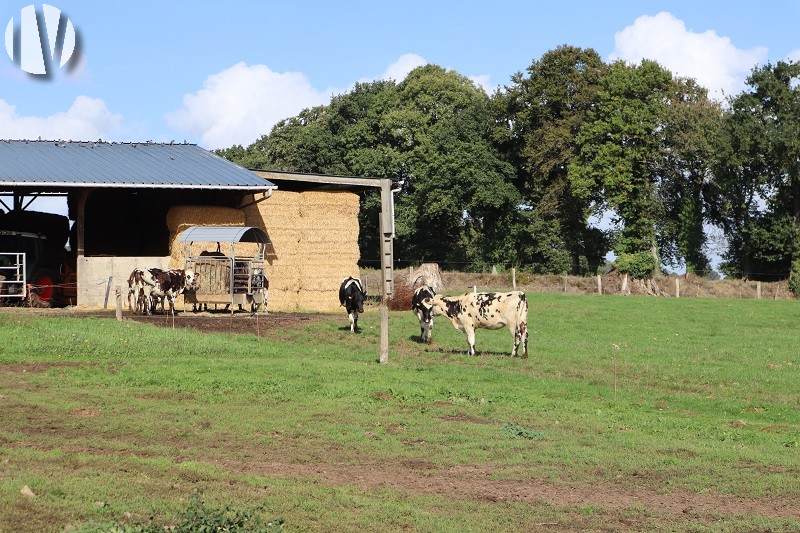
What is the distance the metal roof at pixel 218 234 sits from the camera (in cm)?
3391

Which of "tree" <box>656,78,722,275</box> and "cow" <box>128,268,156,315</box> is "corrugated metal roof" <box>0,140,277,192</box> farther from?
"tree" <box>656,78,722,275</box>

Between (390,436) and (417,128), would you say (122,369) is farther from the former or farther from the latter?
(417,128)

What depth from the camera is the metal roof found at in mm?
33906

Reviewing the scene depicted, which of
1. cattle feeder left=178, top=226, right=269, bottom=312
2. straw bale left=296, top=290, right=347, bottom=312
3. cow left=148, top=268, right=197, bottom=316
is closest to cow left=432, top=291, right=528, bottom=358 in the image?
cattle feeder left=178, top=226, right=269, bottom=312

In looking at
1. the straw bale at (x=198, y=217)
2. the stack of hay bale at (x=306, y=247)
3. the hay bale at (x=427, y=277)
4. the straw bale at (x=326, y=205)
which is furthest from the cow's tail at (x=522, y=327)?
the hay bale at (x=427, y=277)

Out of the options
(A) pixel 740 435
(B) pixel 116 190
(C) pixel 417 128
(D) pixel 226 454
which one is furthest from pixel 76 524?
(C) pixel 417 128

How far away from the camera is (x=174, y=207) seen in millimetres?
35875

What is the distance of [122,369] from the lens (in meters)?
21.7

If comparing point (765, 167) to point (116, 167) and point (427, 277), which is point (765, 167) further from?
Result: point (116, 167)

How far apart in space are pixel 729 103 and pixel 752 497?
54.9 metres

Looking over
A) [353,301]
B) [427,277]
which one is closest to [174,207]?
[353,301]

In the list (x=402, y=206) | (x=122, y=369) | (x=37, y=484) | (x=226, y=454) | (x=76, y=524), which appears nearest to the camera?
(x=76, y=524)

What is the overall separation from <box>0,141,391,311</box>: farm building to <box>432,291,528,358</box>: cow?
9725mm

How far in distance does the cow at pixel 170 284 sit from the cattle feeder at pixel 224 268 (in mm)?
365
